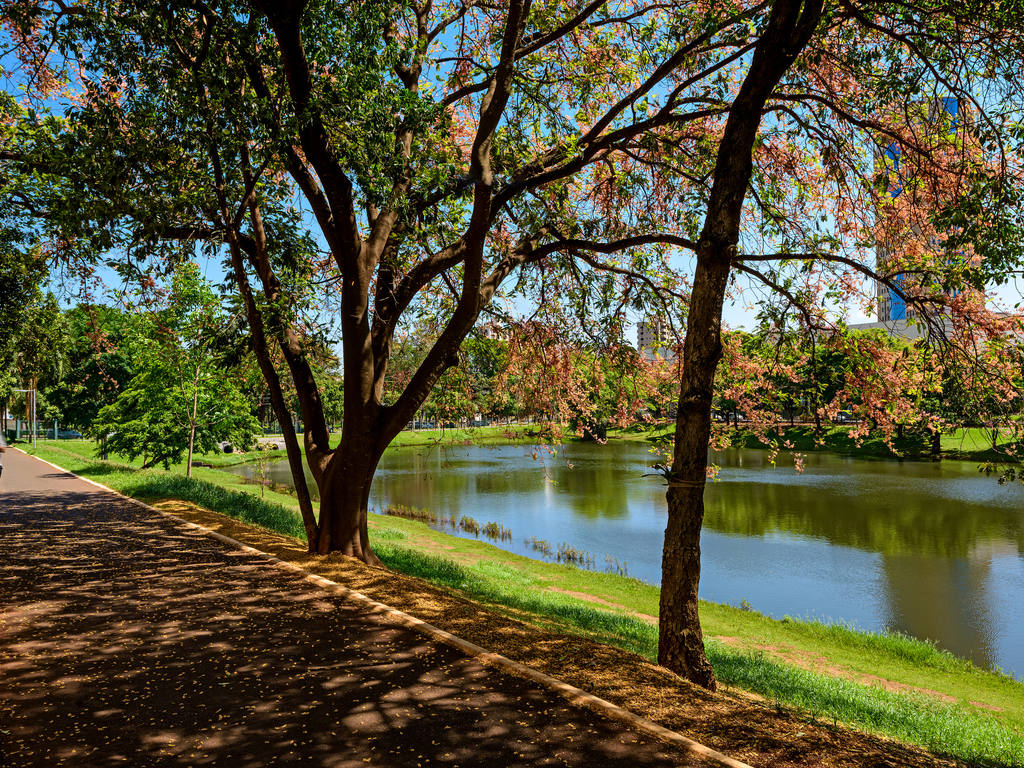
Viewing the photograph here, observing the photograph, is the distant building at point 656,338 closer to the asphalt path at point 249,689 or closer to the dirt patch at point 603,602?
the dirt patch at point 603,602

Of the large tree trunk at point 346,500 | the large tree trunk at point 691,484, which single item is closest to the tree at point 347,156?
the large tree trunk at point 346,500

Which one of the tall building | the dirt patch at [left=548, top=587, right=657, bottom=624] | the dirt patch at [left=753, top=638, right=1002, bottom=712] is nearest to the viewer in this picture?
the tall building

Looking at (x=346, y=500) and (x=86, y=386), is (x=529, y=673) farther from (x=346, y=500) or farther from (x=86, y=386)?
(x=86, y=386)

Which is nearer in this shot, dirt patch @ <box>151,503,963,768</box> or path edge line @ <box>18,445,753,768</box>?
path edge line @ <box>18,445,753,768</box>

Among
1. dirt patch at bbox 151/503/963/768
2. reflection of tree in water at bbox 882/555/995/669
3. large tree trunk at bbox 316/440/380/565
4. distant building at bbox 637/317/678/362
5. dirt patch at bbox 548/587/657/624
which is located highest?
distant building at bbox 637/317/678/362

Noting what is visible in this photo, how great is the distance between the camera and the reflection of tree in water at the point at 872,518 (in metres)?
19.2

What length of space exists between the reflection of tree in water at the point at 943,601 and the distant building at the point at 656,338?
7915 mm

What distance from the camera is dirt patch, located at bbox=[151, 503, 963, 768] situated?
3.91 metres

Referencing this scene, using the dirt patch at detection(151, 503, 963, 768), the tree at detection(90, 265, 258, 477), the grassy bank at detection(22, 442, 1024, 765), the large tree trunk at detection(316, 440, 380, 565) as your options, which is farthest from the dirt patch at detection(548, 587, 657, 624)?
the tree at detection(90, 265, 258, 477)

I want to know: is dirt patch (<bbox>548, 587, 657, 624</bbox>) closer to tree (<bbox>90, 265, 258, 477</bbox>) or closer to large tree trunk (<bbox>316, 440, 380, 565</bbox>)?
large tree trunk (<bbox>316, 440, 380, 565</bbox>)

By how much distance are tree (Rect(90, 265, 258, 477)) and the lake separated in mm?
7121

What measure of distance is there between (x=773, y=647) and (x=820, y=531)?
11330 millimetres

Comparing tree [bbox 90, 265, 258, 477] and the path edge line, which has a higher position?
tree [bbox 90, 265, 258, 477]

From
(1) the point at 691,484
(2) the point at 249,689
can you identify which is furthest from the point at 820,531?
(2) the point at 249,689
